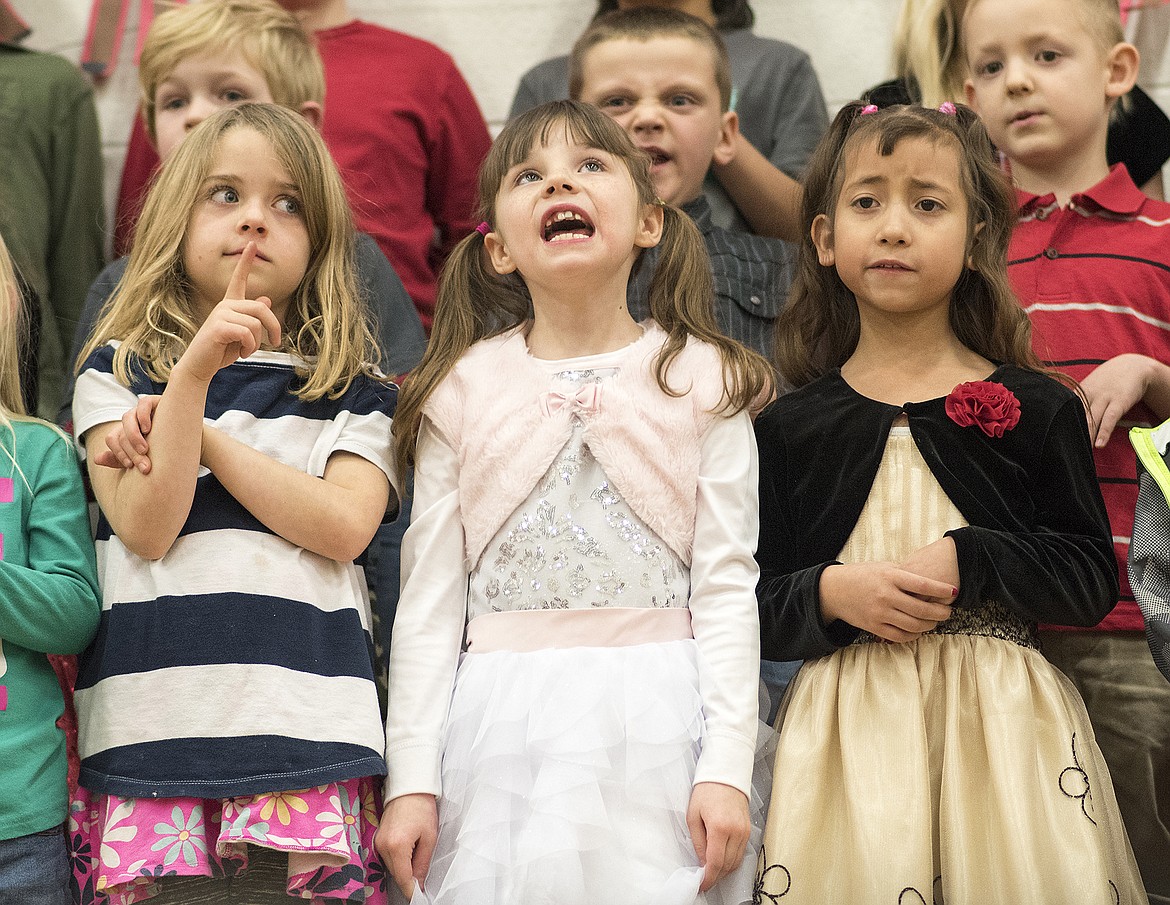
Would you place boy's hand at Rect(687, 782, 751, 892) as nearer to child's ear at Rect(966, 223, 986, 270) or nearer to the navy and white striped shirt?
the navy and white striped shirt

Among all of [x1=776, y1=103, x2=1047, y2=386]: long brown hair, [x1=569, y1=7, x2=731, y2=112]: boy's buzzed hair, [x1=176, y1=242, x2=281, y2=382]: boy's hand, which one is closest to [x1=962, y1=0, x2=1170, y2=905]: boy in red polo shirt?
[x1=776, y1=103, x2=1047, y2=386]: long brown hair

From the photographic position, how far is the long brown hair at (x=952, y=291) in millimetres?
2094

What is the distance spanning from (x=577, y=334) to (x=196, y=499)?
61 centimetres

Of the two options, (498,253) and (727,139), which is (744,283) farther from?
(498,253)

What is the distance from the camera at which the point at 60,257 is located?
3.21 metres

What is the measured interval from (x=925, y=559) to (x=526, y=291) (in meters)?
0.81

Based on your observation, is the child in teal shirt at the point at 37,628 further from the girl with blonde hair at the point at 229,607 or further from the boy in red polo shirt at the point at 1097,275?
the boy in red polo shirt at the point at 1097,275

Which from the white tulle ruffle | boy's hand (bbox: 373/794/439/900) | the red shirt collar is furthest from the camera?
the red shirt collar

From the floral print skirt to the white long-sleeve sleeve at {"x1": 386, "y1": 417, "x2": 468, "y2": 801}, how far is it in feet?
0.31

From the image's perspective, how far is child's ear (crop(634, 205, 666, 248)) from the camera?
2193 millimetres

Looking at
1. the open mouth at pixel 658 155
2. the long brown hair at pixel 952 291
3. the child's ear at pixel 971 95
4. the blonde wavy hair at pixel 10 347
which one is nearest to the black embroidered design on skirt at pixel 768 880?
the long brown hair at pixel 952 291

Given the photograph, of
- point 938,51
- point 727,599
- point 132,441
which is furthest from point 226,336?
point 938,51

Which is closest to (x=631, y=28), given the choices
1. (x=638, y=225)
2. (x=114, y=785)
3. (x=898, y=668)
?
(x=638, y=225)

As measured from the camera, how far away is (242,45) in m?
2.78
